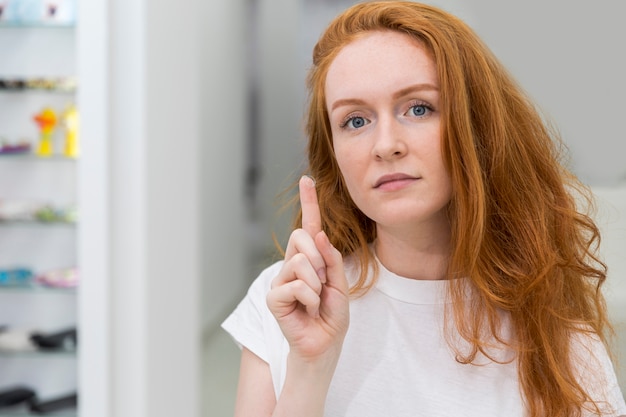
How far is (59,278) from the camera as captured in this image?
10.4ft

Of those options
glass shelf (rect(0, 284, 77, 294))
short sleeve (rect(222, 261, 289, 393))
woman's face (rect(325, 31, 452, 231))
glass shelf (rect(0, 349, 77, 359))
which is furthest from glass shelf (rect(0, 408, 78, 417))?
woman's face (rect(325, 31, 452, 231))

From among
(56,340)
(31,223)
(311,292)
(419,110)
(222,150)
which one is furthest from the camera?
(222,150)

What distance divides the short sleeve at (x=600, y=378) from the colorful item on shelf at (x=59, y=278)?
2.50 meters

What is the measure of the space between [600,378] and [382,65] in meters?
0.59

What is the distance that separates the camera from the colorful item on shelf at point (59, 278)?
10.4 ft

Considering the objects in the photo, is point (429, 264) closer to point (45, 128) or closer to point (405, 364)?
point (405, 364)

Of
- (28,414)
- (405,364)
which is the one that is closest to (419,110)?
(405,364)

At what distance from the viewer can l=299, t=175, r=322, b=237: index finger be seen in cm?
102

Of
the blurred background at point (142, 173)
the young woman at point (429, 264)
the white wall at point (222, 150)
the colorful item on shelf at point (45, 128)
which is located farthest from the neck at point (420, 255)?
the white wall at point (222, 150)

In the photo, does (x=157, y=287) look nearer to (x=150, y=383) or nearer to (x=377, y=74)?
(x=150, y=383)

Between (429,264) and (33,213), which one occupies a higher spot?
(429,264)

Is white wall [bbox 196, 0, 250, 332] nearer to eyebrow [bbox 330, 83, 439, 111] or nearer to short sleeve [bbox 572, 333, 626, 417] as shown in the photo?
eyebrow [bbox 330, 83, 439, 111]

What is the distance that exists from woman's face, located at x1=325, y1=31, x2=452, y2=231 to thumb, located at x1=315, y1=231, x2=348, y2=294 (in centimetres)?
11

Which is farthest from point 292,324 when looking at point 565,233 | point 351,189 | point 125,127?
point 125,127
